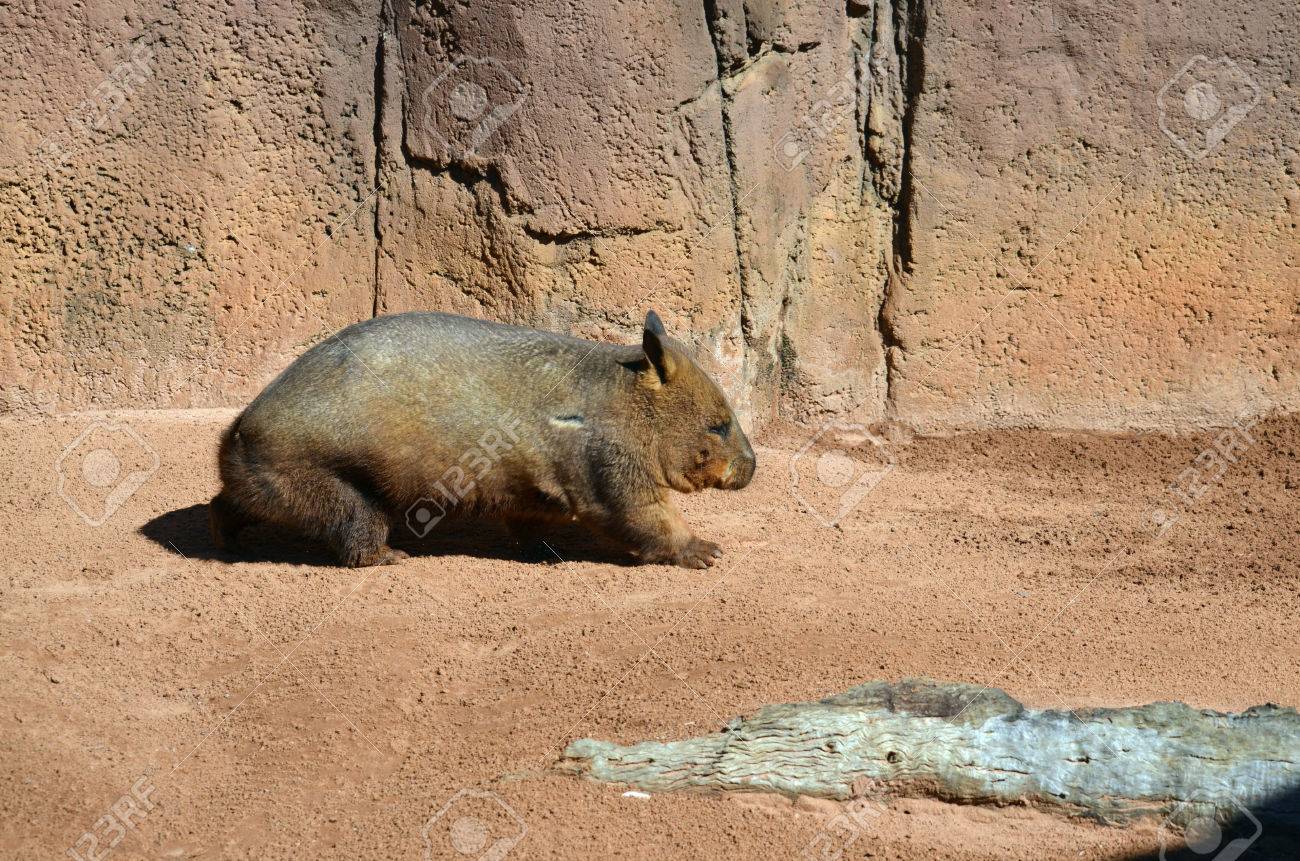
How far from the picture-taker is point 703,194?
852cm

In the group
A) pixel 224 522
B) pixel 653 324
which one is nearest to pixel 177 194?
pixel 224 522

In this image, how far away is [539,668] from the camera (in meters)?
5.49

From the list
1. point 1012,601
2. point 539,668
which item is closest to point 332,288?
point 539,668

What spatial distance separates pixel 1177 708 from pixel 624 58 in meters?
5.29

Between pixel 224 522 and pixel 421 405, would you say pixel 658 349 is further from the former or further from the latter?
pixel 224 522

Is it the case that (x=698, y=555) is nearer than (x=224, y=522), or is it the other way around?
(x=224, y=522)

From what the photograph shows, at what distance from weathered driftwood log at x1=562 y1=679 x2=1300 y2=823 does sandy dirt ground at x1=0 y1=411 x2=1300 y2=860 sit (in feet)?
0.28

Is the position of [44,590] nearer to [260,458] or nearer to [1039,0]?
[260,458]

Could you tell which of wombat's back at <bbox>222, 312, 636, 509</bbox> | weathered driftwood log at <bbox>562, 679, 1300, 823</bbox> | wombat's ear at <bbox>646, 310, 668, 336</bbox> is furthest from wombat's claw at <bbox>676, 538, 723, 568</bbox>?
weathered driftwood log at <bbox>562, 679, 1300, 823</bbox>

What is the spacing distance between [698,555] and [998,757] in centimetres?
249

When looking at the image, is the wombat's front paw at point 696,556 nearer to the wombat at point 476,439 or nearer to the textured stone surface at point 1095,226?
the wombat at point 476,439

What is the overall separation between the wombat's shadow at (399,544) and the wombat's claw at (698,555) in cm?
34

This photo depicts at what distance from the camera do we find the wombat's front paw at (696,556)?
671 cm

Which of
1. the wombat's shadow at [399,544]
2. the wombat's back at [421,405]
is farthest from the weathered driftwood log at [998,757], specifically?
the wombat's shadow at [399,544]
